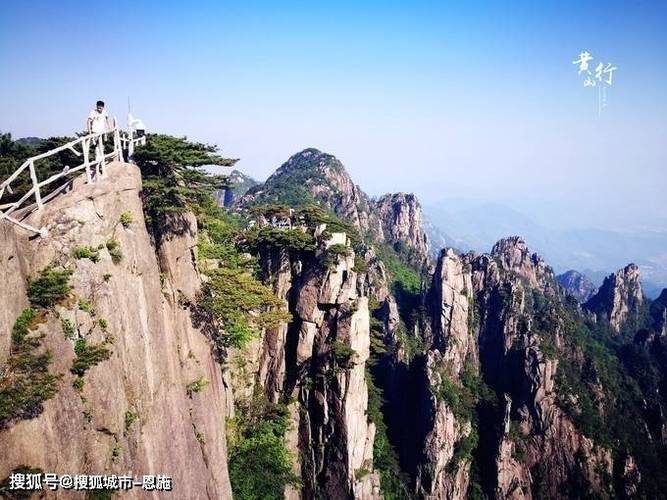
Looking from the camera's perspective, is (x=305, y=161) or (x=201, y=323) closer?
(x=201, y=323)

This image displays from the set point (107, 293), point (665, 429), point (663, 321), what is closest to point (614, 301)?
point (663, 321)

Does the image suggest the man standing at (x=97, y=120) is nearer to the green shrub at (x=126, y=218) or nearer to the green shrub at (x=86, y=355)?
the green shrub at (x=126, y=218)

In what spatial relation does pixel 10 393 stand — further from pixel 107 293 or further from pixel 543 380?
pixel 543 380

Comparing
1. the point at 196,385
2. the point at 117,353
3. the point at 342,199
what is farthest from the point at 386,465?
the point at 342,199

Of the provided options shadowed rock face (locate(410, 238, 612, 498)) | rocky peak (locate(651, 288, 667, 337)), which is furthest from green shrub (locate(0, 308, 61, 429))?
rocky peak (locate(651, 288, 667, 337))

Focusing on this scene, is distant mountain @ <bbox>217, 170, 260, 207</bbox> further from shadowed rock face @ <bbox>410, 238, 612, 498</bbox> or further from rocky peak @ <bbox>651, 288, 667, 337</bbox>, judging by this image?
rocky peak @ <bbox>651, 288, 667, 337</bbox>

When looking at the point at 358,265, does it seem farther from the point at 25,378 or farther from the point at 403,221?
the point at 403,221

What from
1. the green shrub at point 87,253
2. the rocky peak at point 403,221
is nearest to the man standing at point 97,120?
the green shrub at point 87,253
